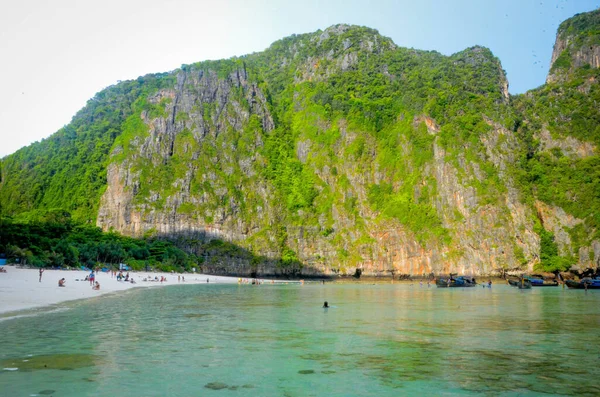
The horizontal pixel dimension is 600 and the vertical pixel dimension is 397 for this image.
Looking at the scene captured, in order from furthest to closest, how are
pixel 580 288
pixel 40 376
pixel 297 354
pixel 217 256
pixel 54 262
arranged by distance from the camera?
pixel 217 256 < pixel 580 288 < pixel 54 262 < pixel 297 354 < pixel 40 376

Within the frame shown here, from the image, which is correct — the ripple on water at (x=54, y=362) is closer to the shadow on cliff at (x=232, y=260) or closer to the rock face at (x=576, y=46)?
the shadow on cliff at (x=232, y=260)

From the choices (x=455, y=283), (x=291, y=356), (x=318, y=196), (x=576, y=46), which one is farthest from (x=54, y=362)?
(x=576, y=46)

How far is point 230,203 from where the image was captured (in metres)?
136

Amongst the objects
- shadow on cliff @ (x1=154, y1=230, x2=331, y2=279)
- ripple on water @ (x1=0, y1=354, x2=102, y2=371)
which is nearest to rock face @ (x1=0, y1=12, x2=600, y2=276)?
shadow on cliff @ (x1=154, y1=230, x2=331, y2=279)

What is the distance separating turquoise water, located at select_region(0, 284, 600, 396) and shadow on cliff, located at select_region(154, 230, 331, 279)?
92772 mm

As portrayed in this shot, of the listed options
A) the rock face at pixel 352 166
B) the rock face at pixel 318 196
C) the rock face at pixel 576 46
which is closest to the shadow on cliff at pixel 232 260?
the rock face at pixel 352 166

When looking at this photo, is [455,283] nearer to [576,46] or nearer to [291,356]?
[291,356]

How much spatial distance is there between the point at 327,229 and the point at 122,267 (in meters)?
63.4

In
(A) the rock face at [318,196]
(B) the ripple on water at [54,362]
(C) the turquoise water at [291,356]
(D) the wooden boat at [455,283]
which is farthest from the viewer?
(A) the rock face at [318,196]

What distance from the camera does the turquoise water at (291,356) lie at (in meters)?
12.3

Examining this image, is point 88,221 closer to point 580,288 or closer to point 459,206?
point 459,206

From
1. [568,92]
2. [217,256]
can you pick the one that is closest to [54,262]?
[217,256]

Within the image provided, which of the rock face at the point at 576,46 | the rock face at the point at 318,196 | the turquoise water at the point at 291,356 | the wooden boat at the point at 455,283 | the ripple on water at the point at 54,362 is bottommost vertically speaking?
the wooden boat at the point at 455,283

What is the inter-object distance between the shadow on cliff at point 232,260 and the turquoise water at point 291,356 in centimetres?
9277
